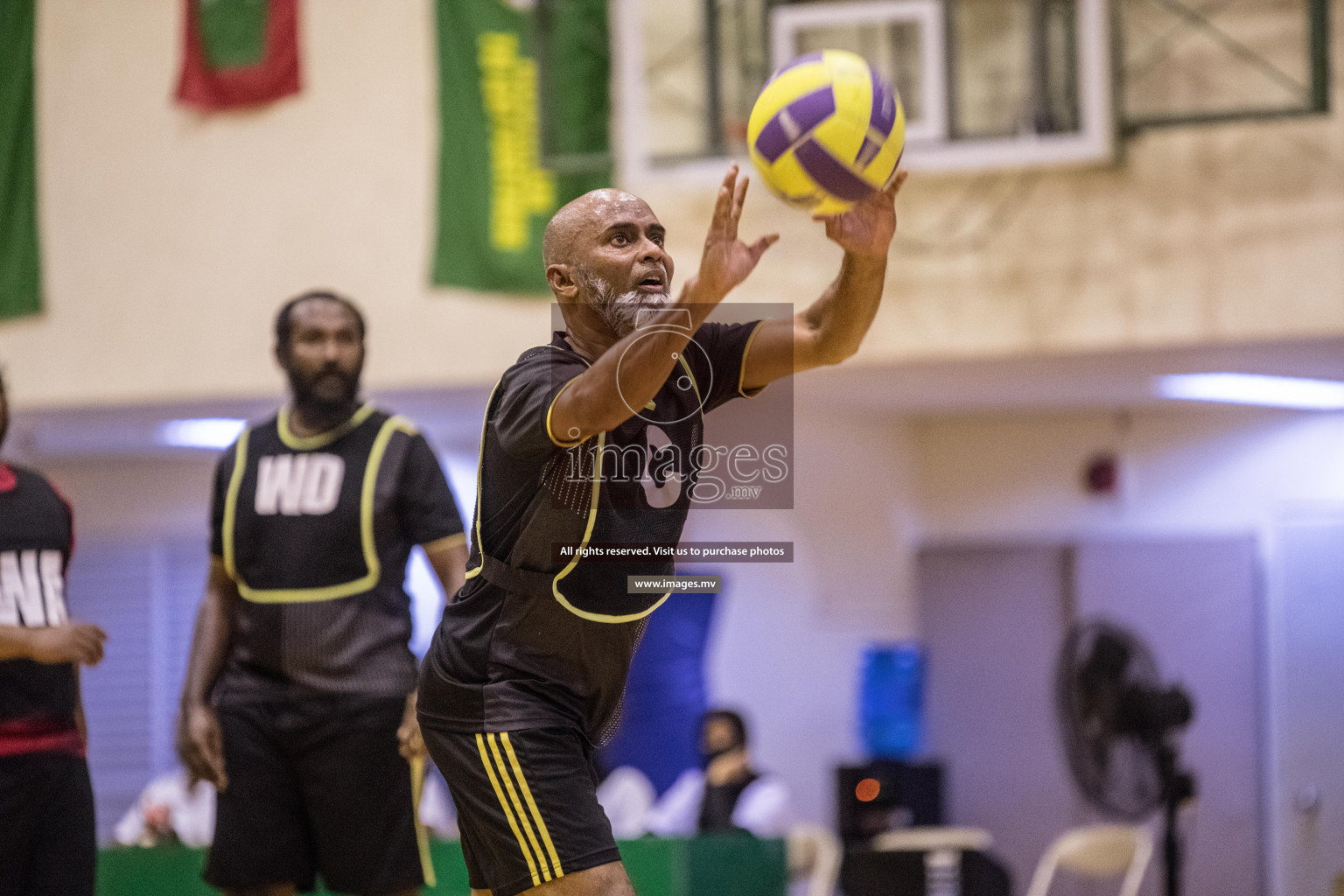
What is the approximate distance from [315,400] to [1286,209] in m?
5.37

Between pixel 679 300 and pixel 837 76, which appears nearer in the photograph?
pixel 679 300

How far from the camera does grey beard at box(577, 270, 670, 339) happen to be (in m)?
2.97

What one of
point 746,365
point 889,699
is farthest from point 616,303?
point 889,699

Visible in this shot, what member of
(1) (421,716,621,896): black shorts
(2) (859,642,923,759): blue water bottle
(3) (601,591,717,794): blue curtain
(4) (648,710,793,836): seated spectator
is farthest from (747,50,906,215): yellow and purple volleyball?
(2) (859,642,923,759): blue water bottle

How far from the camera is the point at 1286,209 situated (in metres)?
7.55

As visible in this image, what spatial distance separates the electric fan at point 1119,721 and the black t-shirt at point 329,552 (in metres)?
3.98

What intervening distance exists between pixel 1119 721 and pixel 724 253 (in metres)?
5.09

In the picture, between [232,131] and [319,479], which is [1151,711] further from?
[232,131]

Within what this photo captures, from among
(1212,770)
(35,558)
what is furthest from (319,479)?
(1212,770)

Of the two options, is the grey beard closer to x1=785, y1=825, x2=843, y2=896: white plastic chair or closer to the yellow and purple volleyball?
the yellow and purple volleyball

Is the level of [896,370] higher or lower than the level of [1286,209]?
lower

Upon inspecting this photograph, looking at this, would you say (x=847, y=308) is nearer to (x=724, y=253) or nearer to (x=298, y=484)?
(x=724, y=253)

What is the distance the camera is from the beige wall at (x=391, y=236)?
764cm

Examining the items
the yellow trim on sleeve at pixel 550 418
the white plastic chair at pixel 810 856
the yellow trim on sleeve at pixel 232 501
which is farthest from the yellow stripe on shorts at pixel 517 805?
the white plastic chair at pixel 810 856
